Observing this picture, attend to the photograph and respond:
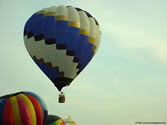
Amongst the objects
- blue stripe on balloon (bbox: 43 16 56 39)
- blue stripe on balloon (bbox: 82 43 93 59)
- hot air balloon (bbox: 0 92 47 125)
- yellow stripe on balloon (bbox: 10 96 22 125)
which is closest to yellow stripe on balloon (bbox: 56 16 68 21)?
blue stripe on balloon (bbox: 43 16 56 39)

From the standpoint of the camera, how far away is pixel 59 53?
1798cm

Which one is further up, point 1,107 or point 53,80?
point 53,80

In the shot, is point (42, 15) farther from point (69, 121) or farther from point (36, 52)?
point (69, 121)

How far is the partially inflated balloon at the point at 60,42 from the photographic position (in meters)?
18.0

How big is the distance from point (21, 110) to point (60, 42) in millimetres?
5705

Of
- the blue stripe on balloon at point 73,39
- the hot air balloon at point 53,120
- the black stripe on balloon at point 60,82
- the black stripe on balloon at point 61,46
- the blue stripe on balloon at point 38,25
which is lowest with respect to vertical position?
the hot air balloon at point 53,120

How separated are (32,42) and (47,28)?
1.40 meters

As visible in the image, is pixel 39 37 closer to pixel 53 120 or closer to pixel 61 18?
pixel 61 18

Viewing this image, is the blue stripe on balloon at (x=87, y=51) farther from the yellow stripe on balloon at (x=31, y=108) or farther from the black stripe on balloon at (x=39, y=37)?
the yellow stripe on balloon at (x=31, y=108)

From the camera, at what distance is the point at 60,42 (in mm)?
17984

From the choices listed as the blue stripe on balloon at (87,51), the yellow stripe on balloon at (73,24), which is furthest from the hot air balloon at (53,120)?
the yellow stripe on balloon at (73,24)

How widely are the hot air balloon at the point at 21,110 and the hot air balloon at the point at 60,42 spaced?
384 centimetres

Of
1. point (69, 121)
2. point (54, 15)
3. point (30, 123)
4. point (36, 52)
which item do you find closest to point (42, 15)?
point (54, 15)

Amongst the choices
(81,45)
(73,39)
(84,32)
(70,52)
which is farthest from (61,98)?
(84,32)
